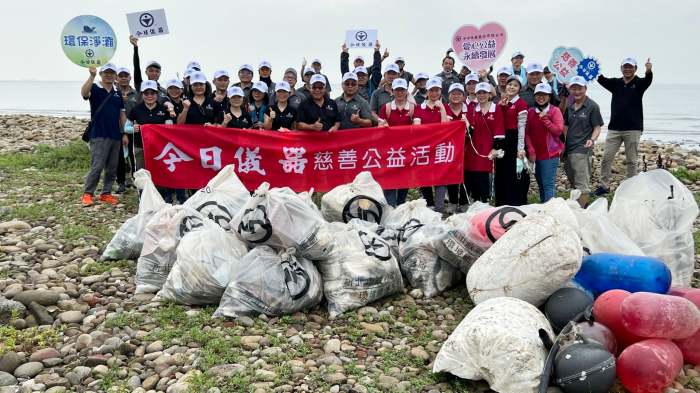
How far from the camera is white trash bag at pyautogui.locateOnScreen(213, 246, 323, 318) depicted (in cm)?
421

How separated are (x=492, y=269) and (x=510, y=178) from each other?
351 centimetres

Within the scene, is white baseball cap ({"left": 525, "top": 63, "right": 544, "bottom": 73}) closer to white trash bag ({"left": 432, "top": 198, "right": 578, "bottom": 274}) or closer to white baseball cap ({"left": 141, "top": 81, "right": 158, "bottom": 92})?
white trash bag ({"left": 432, "top": 198, "right": 578, "bottom": 274})

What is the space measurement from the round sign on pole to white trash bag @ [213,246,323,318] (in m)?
5.41

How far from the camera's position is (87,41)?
8.17 metres

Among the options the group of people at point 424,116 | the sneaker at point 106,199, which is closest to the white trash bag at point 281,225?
the group of people at point 424,116

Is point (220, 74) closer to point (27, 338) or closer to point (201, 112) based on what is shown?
point (201, 112)

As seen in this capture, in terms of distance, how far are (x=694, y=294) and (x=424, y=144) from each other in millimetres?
4078

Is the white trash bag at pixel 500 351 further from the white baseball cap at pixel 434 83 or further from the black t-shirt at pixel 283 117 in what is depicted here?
the black t-shirt at pixel 283 117

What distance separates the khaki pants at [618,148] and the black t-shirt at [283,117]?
4.66 meters

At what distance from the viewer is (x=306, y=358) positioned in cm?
368

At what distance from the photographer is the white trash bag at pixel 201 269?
4359 mm

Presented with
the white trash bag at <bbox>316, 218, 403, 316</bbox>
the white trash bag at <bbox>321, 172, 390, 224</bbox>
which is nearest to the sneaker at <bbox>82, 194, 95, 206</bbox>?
the white trash bag at <bbox>321, 172, 390, 224</bbox>

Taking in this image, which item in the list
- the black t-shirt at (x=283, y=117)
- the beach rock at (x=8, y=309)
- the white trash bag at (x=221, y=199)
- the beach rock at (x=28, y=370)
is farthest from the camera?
the black t-shirt at (x=283, y=117)

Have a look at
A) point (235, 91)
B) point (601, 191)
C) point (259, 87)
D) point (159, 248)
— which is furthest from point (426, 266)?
point (601, 191)
